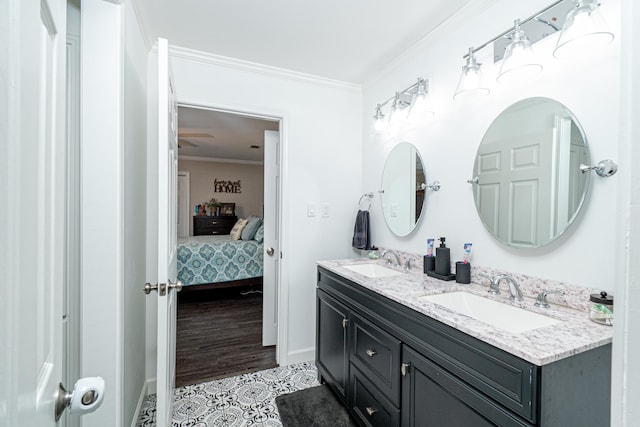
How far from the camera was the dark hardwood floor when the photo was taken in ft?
7.97

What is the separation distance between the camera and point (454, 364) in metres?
1.10

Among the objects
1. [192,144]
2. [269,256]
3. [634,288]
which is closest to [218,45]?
[269,256]

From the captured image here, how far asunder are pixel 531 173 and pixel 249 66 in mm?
2061

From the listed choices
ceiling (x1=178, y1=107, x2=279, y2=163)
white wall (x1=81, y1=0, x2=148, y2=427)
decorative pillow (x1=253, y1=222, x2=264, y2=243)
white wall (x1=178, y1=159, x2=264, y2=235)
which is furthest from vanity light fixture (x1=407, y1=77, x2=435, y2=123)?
white wall (x1=178, y1=159, x2=264, y2=235)

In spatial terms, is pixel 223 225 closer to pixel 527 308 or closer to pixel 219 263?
pixel 219 263

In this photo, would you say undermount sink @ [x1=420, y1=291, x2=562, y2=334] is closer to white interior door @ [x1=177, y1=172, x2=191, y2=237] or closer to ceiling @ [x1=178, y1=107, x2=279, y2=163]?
ceiling @ [x1=178, y1=107, x2=279, y2=163]

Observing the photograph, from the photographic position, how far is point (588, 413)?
3.06ft

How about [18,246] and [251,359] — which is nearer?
[18,246]

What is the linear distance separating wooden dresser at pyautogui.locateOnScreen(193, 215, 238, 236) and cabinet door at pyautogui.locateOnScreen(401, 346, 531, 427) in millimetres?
6044

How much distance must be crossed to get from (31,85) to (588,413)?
1.53 m

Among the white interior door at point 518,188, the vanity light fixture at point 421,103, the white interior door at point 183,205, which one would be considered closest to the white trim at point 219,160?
the white interior door at point 183,205

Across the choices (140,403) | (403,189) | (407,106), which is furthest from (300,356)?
(407,106)

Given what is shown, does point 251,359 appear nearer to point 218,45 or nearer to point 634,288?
point 218,45

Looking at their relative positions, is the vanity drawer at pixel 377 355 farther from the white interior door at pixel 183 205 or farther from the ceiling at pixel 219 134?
the white interior door at pixel 183 205
